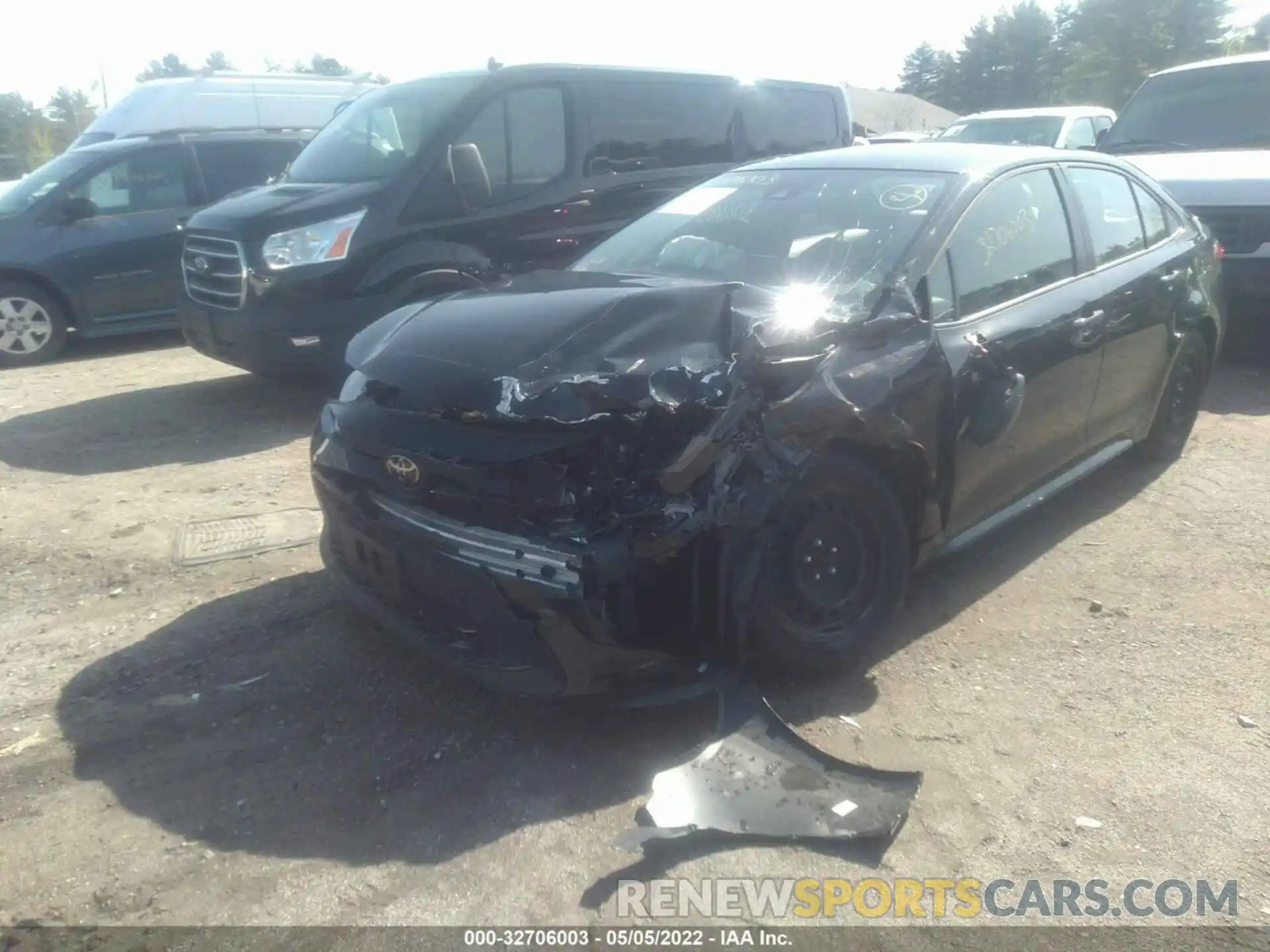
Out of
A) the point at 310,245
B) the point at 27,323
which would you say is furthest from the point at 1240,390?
the point at 27,323

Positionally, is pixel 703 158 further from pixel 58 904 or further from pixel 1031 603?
pixel 58 904

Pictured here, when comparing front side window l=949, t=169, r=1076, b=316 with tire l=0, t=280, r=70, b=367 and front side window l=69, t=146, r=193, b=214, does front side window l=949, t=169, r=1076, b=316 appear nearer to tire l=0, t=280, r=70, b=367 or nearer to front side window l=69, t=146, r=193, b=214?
front side window l=69, t=146, r=193, b=214

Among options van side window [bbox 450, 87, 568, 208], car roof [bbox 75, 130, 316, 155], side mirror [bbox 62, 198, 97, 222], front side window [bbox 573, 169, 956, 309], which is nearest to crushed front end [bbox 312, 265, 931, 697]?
front side window [bbox 573, 169, 956, 309]

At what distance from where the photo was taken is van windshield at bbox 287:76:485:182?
23.2 feet

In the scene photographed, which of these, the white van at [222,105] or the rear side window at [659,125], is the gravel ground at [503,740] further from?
the white van at [222,105]

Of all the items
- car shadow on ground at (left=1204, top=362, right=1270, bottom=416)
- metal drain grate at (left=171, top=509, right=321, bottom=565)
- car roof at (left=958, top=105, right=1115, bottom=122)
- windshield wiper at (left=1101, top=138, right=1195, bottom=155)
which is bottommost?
car shadow on ground at (left=1204, top=362, right=1270, bottom=416)

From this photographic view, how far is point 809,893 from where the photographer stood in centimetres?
276

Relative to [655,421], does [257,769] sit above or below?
below

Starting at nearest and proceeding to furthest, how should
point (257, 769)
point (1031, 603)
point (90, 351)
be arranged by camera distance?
1. point (257, 769)
2. point (1031, 603)
3. point (90, 351)

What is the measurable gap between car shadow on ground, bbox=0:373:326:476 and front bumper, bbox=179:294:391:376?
0.42 m

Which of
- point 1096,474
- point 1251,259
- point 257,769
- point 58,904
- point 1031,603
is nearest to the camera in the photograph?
point 58,904

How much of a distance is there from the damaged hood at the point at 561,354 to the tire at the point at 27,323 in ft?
21.7

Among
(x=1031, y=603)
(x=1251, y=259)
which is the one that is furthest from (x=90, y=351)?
(x=1251, y=259)

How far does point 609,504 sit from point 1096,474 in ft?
12.8
